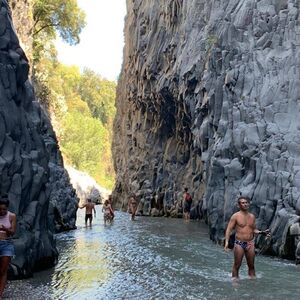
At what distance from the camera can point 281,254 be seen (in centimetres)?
1288

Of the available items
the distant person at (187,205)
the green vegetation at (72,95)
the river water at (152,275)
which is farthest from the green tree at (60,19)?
the river water at (152,275)

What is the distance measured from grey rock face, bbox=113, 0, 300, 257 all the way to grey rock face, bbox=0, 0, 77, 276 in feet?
18.7

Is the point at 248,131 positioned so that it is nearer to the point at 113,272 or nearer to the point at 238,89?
the point at 238,89

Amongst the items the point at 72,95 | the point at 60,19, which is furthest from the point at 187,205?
the point at 72,95

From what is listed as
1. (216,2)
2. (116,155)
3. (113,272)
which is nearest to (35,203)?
(113,272)

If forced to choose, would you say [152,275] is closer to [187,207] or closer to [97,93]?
[187,207]

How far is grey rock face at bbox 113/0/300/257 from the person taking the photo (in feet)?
46.5

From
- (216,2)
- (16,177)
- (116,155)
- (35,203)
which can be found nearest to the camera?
(16,177)

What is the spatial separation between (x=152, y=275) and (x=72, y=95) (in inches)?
2628

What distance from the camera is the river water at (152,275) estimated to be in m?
8.60

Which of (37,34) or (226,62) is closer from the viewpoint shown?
(226,62)

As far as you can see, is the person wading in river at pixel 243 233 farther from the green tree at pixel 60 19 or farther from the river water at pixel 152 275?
the green tree at pixel 60 19

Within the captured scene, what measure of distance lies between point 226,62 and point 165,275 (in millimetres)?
10041

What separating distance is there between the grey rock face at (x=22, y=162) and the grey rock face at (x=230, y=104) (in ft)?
18.7
